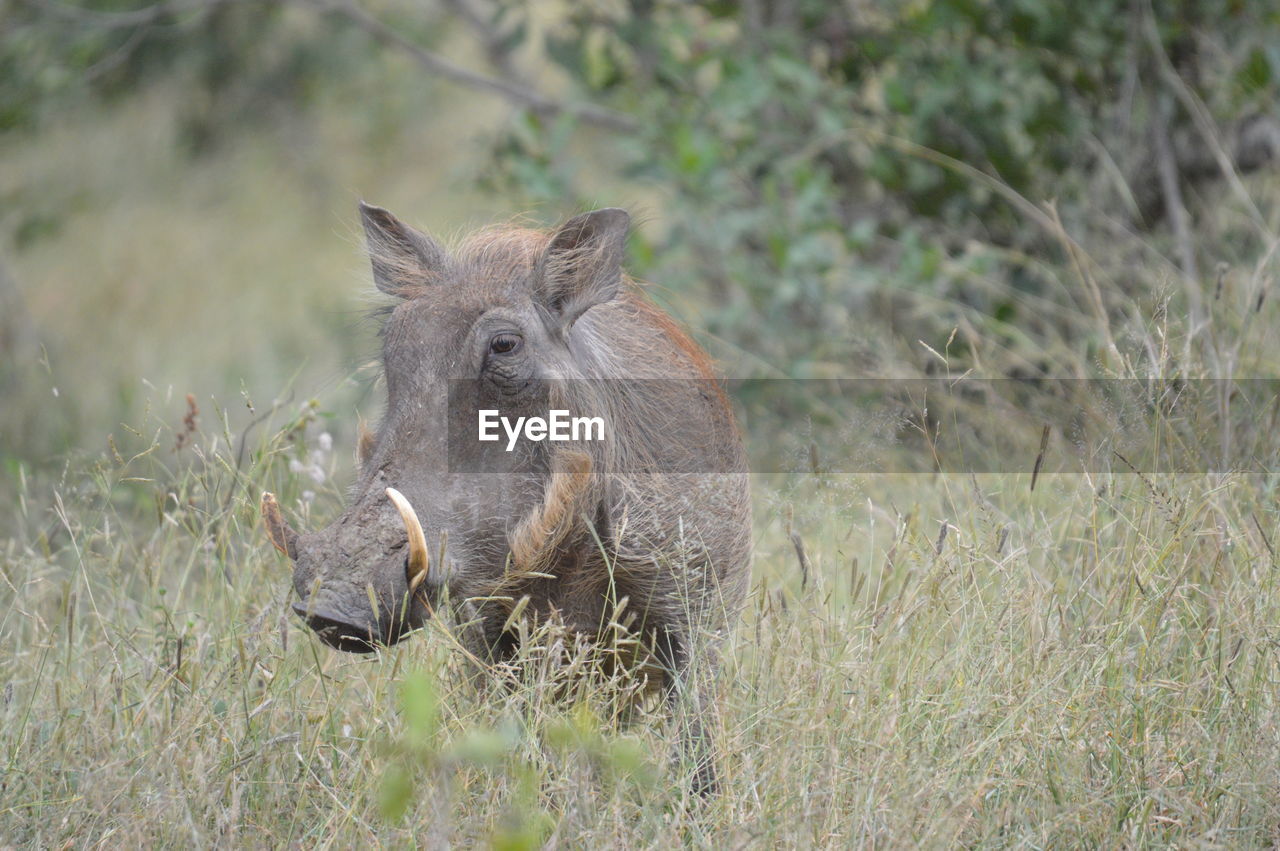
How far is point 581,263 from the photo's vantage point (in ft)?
10.3

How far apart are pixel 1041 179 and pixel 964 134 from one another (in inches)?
18.5

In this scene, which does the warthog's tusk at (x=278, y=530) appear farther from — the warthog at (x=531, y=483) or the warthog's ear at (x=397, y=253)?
the warthog's ear at (x=397, y=253)

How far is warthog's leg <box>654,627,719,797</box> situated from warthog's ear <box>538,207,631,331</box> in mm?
768

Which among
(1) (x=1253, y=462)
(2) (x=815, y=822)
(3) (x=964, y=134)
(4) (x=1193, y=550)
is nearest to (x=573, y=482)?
(2) (x=815, y=822)

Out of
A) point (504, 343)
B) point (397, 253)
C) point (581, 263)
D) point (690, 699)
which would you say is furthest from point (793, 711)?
point (397, 253)

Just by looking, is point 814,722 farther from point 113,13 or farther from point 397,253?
point 113,13

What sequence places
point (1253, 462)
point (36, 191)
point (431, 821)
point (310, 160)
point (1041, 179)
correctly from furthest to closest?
point (310, 160) < point (36, 191) < point (1041, 179) < point (1253, 462) < point (431, 821)

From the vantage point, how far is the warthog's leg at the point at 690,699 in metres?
2.84

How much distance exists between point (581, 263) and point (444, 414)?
1.65 ft

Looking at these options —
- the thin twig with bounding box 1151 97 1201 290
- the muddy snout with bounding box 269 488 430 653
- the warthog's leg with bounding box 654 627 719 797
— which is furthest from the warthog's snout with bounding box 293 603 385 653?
the thin twig with bounding box 1151 97 1201 290

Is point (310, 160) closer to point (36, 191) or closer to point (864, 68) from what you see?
point (36, 191)

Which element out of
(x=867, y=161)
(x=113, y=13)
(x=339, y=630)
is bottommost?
(x=339, y=630)

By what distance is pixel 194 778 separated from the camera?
2592mm

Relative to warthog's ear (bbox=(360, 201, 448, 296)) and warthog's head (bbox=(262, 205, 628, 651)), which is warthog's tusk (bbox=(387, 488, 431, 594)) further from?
warthog's ear (bbox=(360, 201, 448, 296))
